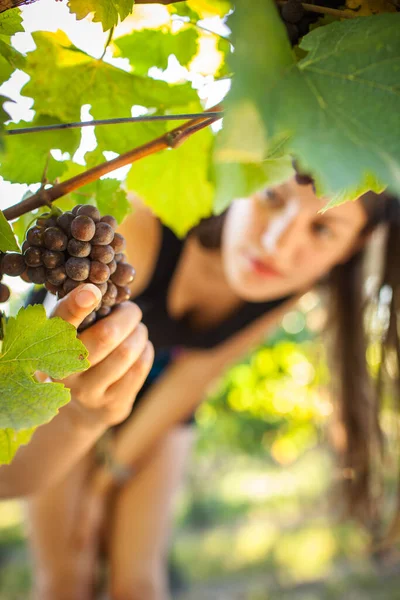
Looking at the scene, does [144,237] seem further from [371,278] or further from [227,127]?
[227,127]

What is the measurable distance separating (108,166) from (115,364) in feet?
0.50

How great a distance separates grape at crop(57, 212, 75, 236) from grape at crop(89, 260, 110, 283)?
3cm

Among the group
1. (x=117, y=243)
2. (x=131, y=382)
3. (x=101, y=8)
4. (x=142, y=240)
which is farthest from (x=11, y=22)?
(x=142, y=240)

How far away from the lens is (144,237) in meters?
1.45

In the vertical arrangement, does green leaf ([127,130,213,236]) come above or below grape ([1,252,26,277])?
below

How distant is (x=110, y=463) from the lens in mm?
1816

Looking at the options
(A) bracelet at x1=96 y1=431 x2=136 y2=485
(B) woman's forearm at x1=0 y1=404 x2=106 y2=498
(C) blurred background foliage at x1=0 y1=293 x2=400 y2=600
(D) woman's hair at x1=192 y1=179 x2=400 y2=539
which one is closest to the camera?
(B) woman's forearm at x1=0 y1=404 x2=106 y2=498

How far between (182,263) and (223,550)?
197cm

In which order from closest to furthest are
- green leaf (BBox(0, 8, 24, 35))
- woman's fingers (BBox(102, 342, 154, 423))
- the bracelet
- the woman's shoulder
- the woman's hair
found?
green leaf (BBox(0, 8, 24, 35)) → woman's fingers (BBox(102, 342, 154, 423)) → the woman's shoulder → the woman's hair → the bracelet

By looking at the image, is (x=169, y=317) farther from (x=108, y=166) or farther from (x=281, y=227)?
(x=108, y=166)

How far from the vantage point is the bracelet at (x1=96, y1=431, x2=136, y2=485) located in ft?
5.81

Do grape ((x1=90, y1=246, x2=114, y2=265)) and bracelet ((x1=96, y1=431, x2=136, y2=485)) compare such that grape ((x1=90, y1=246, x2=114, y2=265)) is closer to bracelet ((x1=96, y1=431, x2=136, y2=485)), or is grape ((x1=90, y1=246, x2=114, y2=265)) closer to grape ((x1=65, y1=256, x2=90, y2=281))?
grape ((x1=65, y1=256, x2=90, y2=281))

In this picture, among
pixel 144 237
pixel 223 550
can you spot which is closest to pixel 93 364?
pixel 144 237

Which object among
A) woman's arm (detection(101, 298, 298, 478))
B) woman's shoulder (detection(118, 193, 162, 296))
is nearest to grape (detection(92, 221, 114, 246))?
woman's shoulder (detection(118, 193, 162, 296))
